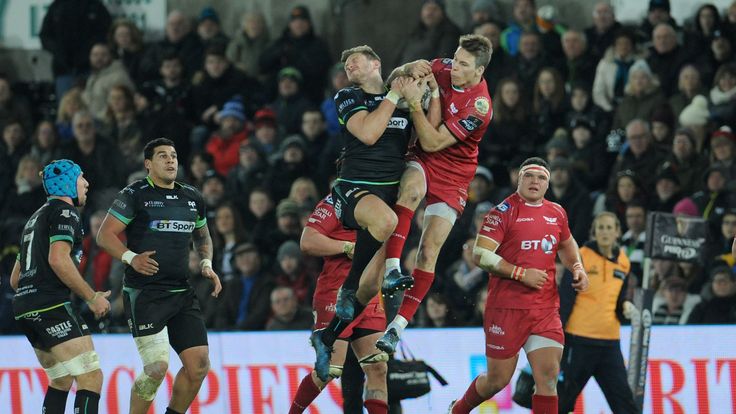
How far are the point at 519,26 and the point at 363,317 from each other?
7111mm

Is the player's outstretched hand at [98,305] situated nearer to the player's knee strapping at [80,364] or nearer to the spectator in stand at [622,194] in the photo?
the player's knee strapping at [80,364]

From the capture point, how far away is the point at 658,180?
15375 mm

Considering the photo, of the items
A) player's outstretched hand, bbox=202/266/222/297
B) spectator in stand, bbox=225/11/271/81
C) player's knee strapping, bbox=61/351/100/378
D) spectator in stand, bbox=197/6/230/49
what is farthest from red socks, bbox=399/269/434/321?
spectator in stand, bbox=197/6/230/49

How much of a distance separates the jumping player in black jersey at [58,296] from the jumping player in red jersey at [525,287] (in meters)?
2.98

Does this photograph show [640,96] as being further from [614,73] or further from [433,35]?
[433,35]

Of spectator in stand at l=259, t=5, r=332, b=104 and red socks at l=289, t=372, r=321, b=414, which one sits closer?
red socks at l=289, t=372, r=321, b=414

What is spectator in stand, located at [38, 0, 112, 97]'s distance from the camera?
19.2 metres

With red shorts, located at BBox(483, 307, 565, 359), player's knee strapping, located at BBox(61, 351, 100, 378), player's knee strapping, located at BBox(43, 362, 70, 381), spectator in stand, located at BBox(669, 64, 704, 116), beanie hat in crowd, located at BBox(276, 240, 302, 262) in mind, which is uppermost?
spectator in stand, located at BBox(669, 64, 704, 116)

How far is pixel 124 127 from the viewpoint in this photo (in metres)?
18.3

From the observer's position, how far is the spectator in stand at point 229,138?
58.5 ft

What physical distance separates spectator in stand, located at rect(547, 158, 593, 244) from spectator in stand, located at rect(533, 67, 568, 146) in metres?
1.11

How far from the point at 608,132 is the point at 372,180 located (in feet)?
20.6

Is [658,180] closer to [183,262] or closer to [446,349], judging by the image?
[446,349]

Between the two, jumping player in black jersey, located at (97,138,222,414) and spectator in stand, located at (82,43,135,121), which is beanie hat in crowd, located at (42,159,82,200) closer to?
jumping player in black jersey, located at (97,138,222,414)
